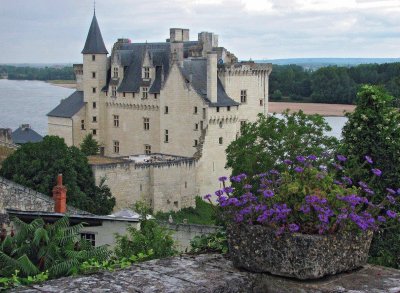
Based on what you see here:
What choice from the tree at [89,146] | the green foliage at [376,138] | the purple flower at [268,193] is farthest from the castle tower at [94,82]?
the purple flower at [268,193]

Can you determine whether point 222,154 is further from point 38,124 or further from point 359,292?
point 38,124

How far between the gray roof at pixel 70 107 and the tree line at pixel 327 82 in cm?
6169

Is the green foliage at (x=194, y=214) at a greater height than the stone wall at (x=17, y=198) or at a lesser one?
lesser

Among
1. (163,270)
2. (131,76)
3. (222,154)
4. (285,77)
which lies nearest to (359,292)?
(163,270)

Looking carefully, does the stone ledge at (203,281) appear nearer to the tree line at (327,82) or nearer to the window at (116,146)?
the window at (116,146)

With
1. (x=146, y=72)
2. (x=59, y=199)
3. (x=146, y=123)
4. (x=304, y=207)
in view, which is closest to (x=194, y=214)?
(x=146, y=123)

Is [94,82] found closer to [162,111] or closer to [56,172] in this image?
[162,111]

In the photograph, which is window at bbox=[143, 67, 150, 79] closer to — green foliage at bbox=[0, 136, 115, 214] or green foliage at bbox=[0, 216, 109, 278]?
green foliage at bbox=[0, 136, 115, 214]

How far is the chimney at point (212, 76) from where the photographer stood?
147 feet

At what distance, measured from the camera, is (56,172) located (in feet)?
109

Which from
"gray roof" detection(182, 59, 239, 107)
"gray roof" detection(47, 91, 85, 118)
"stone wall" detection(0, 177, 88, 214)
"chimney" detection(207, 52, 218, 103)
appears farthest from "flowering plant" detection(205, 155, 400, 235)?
"gray roof" detection(47, 91, 85, 118)

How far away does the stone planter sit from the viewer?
5504 mm

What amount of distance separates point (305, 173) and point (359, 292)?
48.8 inches

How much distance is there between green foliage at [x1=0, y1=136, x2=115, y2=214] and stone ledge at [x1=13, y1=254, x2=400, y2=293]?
26.6 m
